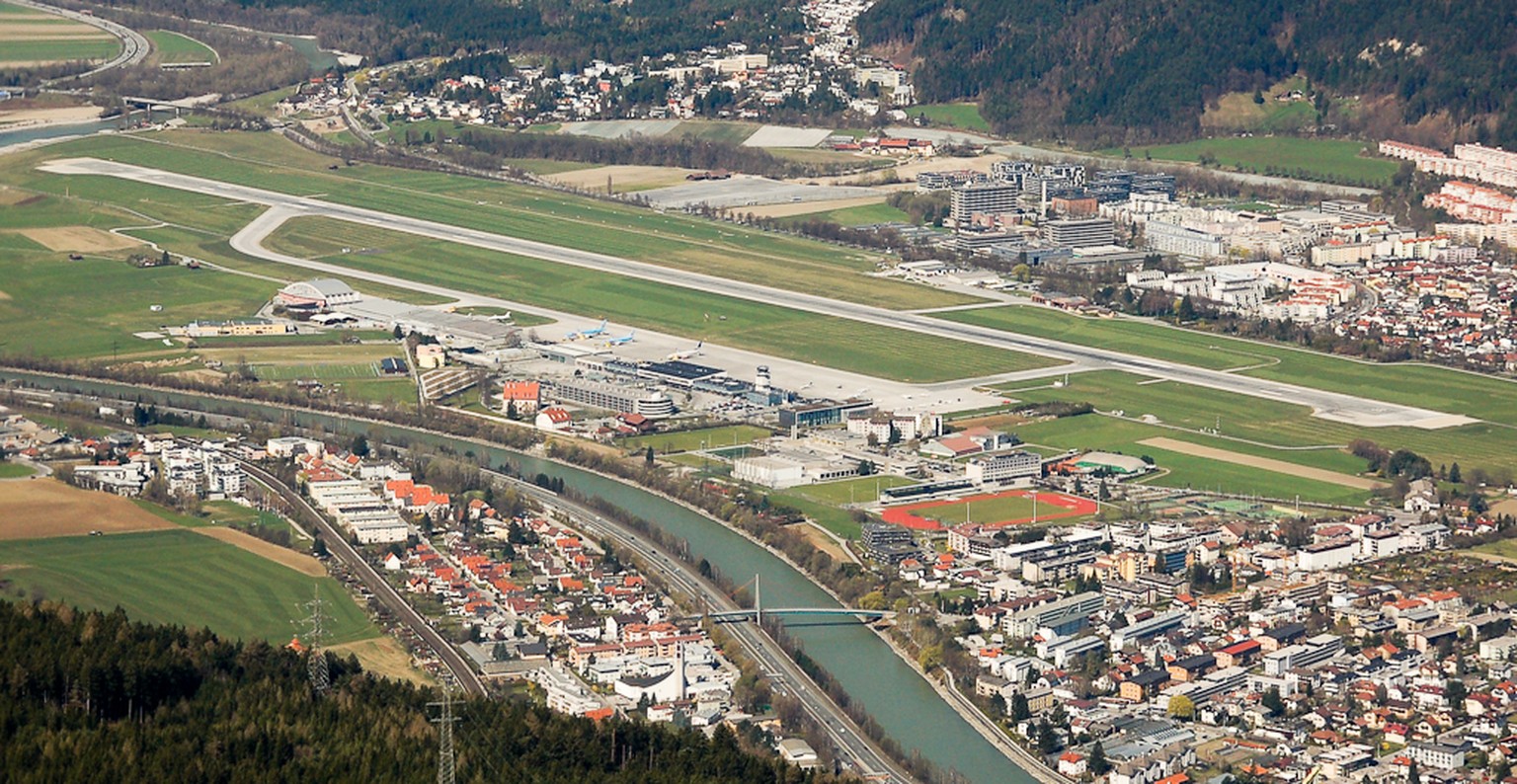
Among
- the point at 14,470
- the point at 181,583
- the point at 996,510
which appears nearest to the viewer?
the point at 181,583

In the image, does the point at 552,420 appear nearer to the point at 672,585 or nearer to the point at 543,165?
the point at 672,585

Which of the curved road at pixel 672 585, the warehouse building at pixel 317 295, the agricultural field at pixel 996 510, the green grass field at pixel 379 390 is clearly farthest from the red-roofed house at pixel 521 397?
the agricultural field at pixel 996 510

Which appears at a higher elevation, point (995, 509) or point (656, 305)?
point (995, 509)

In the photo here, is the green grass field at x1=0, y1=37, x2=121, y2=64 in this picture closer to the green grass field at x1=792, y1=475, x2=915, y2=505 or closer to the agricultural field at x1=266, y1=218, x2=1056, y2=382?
the agricultural field at x1=266, y1=218, x2=1056, y2=382

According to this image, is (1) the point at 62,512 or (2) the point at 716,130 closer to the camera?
(1) the point at 62,512

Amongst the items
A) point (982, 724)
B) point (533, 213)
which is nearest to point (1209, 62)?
point (533, 213)

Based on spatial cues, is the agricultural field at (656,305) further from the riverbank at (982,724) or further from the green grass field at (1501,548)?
the riverbank at (982,724)

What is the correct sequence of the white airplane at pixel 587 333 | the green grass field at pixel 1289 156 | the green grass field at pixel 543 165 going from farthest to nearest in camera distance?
the green grass field at pixel 543 165
the green grass field at pixel 1289 156
the white airplane at pixel 587 333
